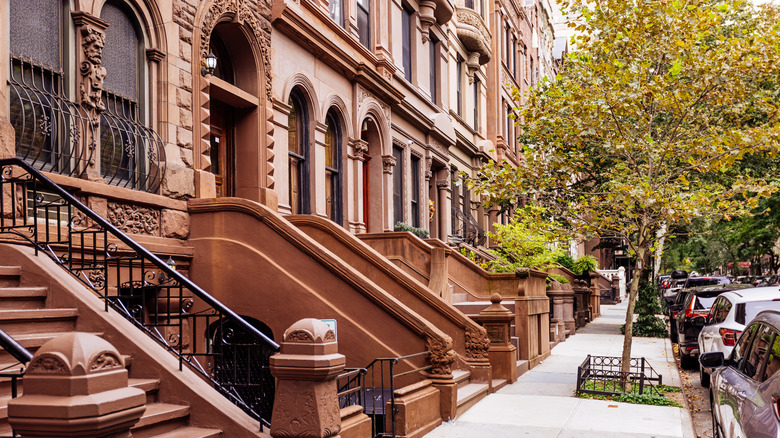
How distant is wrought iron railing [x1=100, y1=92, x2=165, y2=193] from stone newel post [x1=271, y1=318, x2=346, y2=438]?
413 centimetres

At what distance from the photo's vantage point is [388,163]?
19.5 metres

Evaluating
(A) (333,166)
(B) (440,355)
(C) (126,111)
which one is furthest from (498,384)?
(C) (126,111)

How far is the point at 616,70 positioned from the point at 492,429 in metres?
6.61

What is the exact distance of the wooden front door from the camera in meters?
12.8

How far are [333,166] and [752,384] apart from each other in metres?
12.5

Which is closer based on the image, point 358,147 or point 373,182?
point 358,147

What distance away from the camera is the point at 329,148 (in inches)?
672

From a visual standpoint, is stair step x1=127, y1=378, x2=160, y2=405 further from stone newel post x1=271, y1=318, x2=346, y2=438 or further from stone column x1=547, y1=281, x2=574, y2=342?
stone column x1=547, y1=281, x2=574, y2=342

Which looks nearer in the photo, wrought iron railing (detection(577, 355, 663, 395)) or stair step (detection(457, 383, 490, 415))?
stair step (detection(457, 383, 490, 415))

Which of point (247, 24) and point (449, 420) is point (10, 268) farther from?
point (247, 24)

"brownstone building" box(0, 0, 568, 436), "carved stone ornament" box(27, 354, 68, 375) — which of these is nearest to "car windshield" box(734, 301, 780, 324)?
"brownstone building" box(0, 0, 568, 436)

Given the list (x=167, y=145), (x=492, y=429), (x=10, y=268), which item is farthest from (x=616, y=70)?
(x=10, y=268)

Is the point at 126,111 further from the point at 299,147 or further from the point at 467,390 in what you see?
the point at 467,390

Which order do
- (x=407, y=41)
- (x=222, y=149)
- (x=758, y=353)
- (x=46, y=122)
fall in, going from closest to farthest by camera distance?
1. (x=758, y=353)
2. (x=46, y=122)
3. (x=222, y=149)
4. (x=407, y=41)
